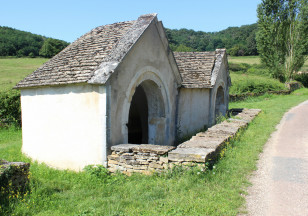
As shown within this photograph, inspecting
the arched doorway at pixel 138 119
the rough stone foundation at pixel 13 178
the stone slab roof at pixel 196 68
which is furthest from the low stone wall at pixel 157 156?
the stone slab roof at pixel 196 68

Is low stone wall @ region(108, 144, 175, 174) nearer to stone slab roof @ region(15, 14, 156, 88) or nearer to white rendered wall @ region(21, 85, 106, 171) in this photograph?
white rendered wall @ region(21, 85, 106, 171)

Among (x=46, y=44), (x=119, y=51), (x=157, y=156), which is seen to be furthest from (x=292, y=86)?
(x=46, y=44)

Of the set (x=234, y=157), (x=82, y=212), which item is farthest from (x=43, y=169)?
(x=234, y=157)

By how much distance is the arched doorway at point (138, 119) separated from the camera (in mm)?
10789

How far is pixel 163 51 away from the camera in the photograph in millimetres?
Answer: 8383

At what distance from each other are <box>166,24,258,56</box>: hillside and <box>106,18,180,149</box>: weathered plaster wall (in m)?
51.0

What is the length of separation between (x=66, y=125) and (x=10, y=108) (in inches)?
332

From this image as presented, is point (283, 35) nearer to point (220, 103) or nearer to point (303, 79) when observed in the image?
point (303, 79)

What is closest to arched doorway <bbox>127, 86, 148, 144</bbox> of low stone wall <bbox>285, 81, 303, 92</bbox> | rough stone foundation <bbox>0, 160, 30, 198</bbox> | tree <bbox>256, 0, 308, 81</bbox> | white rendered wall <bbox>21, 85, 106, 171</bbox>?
white rendered wall <bbox>21, 85, 106, 171</bbox>

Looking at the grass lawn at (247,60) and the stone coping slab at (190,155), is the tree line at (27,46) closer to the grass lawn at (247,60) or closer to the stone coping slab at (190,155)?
the grass lawn at (247,60)

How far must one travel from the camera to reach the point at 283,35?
31.8m

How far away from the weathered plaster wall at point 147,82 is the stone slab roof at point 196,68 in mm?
1739

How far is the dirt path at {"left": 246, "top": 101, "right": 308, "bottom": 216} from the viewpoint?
151 inches

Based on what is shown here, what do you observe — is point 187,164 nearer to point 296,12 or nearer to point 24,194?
point 24,194
